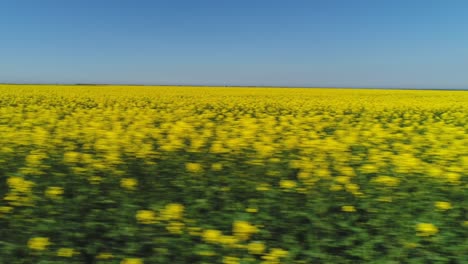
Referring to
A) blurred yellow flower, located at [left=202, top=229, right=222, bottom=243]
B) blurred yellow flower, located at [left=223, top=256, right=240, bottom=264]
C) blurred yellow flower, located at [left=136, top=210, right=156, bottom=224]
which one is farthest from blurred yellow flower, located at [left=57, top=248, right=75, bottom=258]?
blurred yellow flower, located at [left=223, top=256, right=240, bottom=264]

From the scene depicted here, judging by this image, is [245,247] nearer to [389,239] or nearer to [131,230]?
[131,230]

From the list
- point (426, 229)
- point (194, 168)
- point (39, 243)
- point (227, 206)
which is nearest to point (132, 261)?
point (39, 243)

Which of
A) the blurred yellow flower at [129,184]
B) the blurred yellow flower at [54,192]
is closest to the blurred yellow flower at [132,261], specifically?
the blurred yellow flower at [129,184]

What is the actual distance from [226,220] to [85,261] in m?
0.96

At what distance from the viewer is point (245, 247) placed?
2141 mm

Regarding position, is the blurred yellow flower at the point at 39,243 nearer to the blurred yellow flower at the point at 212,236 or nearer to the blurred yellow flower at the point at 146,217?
the blurred yellow flower at the point at 146,217

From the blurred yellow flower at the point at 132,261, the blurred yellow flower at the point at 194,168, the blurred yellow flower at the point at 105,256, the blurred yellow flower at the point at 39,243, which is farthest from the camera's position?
the blurred yellow flower at the point at 194,168

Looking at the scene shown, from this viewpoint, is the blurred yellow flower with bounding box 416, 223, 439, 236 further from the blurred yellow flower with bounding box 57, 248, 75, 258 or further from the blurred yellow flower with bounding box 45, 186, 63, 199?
the blurred yellow flower with bounding box 45, 186, 63, 199

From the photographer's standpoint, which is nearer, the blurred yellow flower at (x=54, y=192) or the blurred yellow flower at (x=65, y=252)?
the blurred yellow flower at (x=65, y=252)

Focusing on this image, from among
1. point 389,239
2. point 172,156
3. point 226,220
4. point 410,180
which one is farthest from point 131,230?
point 410,180

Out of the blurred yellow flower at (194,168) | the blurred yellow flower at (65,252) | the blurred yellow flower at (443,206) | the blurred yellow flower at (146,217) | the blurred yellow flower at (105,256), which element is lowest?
the blurred yellow flower at (105,256)

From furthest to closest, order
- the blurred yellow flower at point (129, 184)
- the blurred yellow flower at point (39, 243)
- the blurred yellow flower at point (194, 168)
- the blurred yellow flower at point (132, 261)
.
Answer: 1. the blurred yellow flower at point (194, 168)
2. the blurred yellow flower at point (129, 184)
3. the blurred yellow flower at point (39, 243)
4. the blurred yellow flower at point (132, 261)

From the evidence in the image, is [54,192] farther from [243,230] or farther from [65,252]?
[243,230]

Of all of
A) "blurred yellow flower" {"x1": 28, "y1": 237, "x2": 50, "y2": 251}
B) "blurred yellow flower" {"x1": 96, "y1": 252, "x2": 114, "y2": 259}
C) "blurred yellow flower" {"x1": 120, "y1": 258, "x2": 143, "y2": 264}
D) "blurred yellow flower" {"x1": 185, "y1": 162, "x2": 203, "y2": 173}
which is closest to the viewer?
"blurred yellow flower" {"x1": 120, "y1": 258, "x2": 143, "y2": 264}
